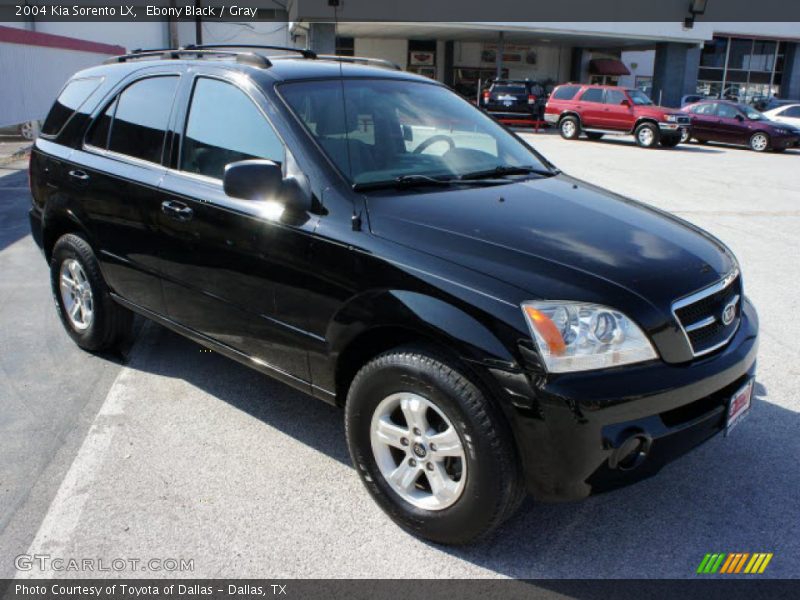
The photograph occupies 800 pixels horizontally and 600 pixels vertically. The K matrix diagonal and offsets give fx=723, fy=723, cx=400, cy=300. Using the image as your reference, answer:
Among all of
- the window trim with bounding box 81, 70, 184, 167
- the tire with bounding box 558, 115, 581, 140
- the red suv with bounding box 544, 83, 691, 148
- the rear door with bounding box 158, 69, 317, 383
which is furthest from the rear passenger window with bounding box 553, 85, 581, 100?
the rear door with bounding box 158, 69, 317, 383

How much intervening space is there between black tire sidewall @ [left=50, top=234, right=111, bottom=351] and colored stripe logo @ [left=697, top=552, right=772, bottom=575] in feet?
11.7

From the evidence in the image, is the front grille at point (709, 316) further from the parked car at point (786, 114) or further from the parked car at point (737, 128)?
the parked car at point (786, 114)

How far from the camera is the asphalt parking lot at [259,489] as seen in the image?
9.14ft

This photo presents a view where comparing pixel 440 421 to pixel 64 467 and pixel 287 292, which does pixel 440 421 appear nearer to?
pixel 287 292

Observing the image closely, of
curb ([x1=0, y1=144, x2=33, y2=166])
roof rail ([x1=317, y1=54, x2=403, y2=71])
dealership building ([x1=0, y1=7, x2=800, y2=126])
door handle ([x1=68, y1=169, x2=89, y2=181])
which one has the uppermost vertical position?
dealership building ([x1=0, y1=7, x2=800, y2=126])

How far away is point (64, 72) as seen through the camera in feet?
67.8

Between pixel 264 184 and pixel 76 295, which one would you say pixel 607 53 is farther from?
pixel 264 184

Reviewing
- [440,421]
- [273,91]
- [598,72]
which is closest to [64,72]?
[273,91]

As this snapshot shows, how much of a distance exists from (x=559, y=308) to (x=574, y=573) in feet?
3.37

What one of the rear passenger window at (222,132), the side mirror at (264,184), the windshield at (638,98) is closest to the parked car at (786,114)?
the windshield at (638,98)

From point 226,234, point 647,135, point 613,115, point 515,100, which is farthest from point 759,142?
point 226,234

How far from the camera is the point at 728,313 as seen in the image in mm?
3016

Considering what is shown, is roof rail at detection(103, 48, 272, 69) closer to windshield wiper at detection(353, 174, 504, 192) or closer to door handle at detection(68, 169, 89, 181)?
door handle at detection(68, 169, 89, 181)

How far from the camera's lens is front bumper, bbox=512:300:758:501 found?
7.95 feet
